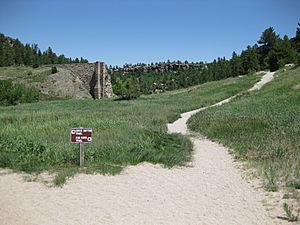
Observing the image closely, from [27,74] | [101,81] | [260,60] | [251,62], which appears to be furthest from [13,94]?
[260,60]

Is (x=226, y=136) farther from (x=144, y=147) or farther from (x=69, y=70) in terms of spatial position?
(x=69, y=70)

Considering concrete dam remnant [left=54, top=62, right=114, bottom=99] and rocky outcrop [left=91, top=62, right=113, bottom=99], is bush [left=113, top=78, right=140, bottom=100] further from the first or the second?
concrete dam remnant [left=54, top=62, right=114, bottom=99]

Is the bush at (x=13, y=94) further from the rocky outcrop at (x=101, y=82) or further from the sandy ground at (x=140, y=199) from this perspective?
the sandy ground at (x=140, y=199)

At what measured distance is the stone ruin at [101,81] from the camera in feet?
191

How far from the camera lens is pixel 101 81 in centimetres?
5900

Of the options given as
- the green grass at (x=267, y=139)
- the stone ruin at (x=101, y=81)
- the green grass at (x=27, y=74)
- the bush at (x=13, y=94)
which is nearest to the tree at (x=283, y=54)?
the stone ruin at (x=101, y=81)

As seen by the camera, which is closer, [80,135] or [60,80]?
[80,135]

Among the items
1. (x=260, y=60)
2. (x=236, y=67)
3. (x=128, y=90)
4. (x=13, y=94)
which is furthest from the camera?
(x=236, y=67)

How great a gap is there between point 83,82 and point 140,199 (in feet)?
182

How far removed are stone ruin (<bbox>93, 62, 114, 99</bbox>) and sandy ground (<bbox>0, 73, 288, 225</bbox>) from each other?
4868cm

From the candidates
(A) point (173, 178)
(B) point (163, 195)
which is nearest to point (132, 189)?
(B) point (163, 195)

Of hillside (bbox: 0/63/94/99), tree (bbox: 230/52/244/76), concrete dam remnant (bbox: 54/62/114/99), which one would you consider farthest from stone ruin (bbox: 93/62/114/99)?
tree (bbox: 230/52/244/76)

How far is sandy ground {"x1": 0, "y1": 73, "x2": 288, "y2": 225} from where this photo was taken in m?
6.91

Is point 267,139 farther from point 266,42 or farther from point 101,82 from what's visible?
point 266,42
